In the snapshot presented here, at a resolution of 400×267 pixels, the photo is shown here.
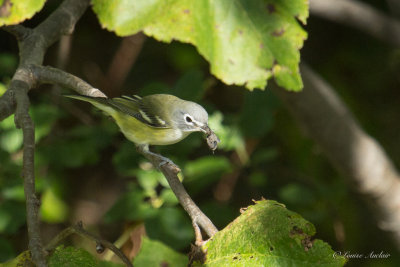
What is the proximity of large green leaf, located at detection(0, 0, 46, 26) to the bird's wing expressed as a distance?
96cm

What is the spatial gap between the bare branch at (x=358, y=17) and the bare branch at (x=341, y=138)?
1.96 feet

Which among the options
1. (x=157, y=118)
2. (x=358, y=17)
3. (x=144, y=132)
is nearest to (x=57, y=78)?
(x=144, y=132)

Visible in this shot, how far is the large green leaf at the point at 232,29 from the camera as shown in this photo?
83.1 inches

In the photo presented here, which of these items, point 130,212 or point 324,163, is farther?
point 324,163

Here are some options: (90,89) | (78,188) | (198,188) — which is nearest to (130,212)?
(198,188)

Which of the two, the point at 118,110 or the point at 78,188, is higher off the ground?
the point at 118,110

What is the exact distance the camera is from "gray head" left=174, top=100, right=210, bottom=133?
8.80 feet

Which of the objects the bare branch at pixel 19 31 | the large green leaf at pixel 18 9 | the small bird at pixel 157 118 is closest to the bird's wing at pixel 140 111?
the small bird at pixel 157 118

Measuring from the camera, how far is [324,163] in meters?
4.39

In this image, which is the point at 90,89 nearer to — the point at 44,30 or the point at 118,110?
the point at 44,30

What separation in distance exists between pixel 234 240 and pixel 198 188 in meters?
1.42

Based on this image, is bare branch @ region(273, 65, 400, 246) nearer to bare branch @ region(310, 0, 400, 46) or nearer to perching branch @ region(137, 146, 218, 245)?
bare branch @ region(310, 0, 400, 46)

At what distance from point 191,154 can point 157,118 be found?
167cm

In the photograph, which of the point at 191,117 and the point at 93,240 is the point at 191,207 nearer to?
the point at 93,240
